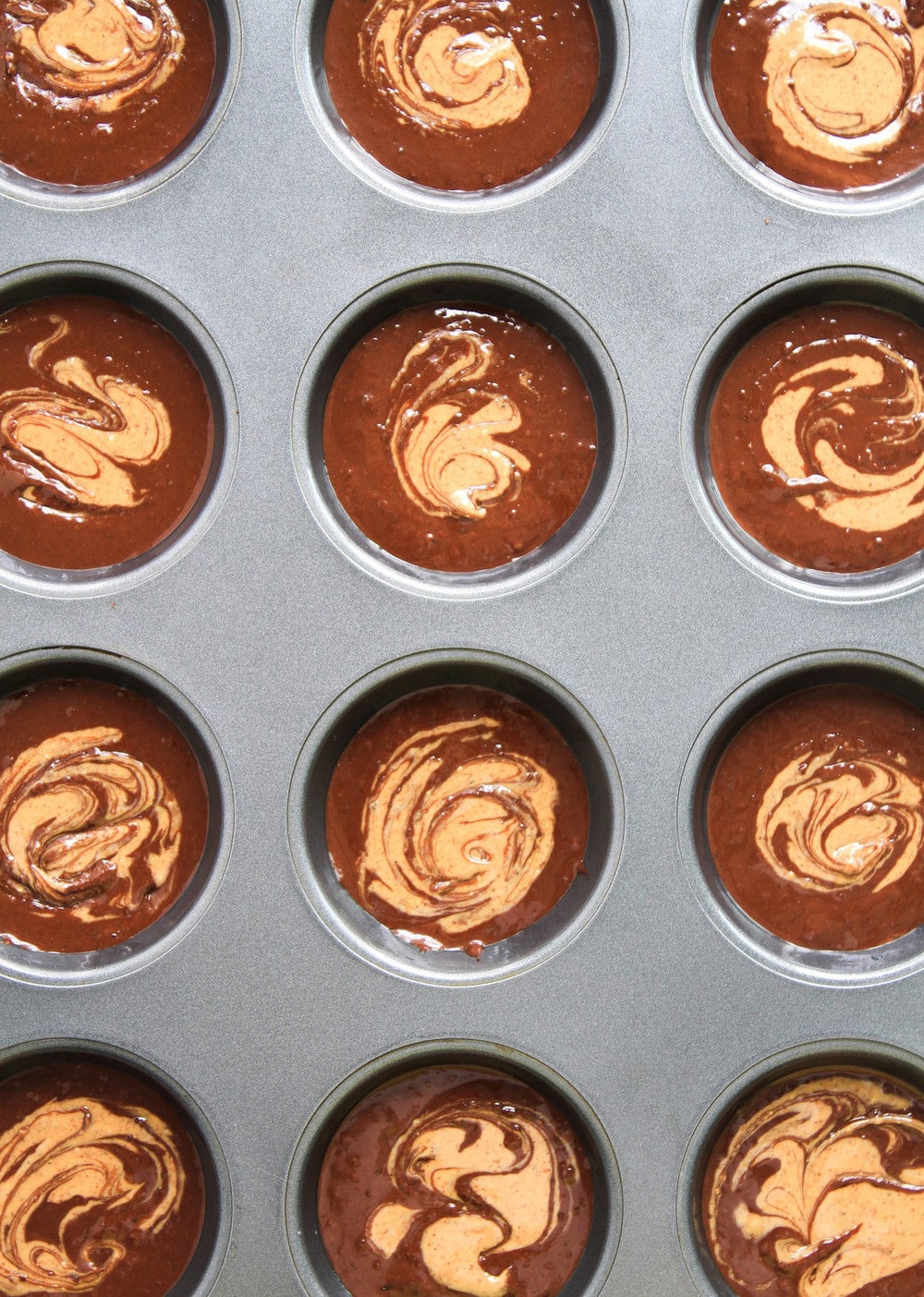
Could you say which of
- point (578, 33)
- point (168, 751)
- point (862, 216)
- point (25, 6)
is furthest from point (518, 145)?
point (168, 751)

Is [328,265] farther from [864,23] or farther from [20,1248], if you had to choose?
[20,1248]

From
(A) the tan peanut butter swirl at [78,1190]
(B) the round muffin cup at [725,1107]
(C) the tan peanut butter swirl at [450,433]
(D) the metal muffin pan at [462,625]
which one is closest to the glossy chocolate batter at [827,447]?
(D) the metal muffin pan at [462,625]

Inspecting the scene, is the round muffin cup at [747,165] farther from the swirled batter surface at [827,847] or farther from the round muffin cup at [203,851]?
the round muffin cup at [203,851]

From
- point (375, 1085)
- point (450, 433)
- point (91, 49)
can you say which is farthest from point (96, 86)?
point (375, 1085)

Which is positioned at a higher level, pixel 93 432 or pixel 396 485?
pixel 396 485

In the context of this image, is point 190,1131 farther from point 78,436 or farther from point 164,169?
point 164,169

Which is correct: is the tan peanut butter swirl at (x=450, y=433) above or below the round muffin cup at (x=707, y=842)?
above
